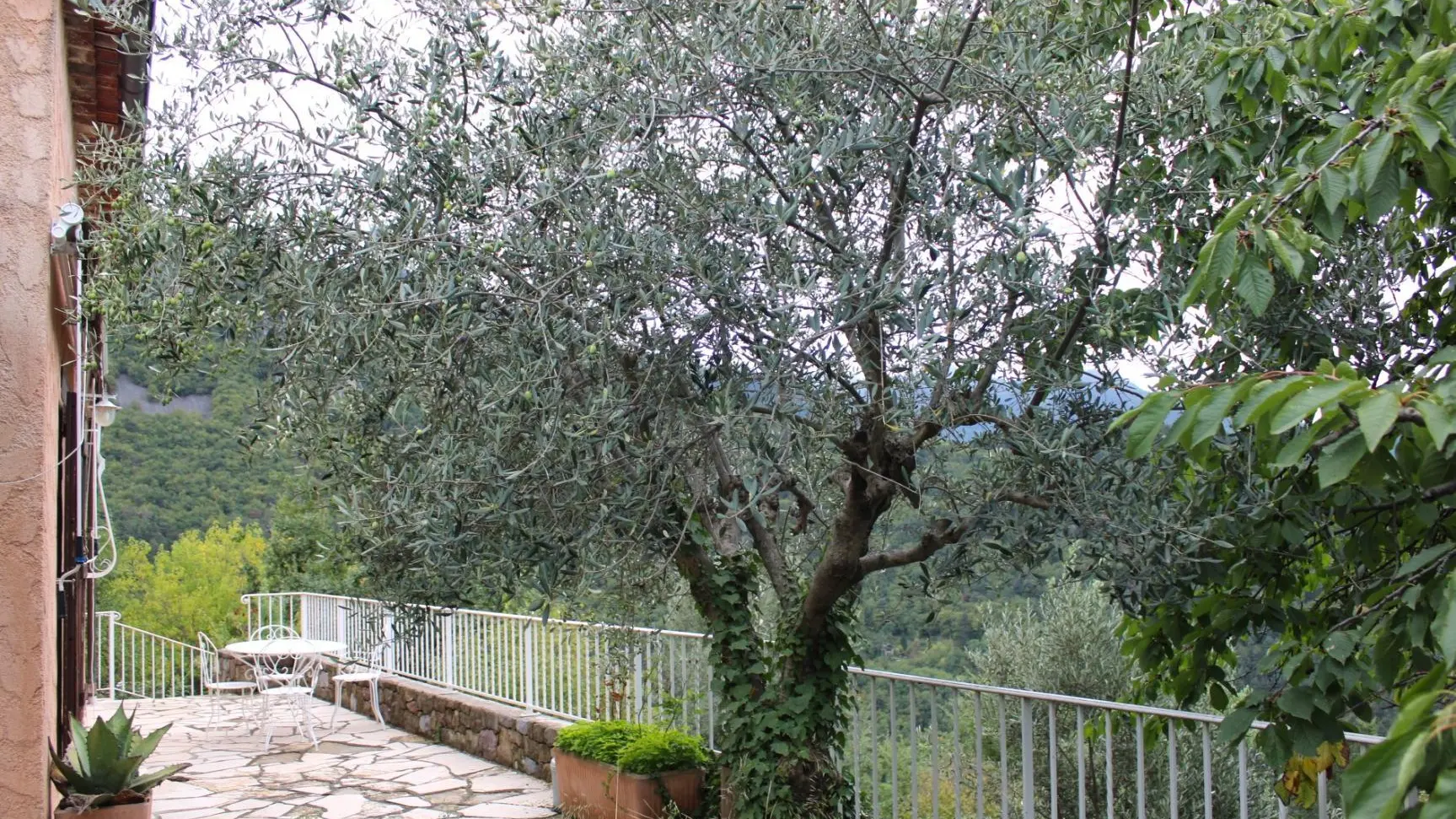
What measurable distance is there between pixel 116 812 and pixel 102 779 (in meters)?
0.20

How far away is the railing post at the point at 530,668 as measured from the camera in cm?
790

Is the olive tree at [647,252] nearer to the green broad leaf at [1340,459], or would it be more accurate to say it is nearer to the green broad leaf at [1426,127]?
the green broad leaf at [1426,127]

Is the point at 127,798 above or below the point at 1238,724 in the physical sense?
below

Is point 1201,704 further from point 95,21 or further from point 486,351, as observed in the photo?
point 95,21

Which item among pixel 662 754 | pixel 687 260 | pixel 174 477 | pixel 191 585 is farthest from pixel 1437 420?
pixel 174 477

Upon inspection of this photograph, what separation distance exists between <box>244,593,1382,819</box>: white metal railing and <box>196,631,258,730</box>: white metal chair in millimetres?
1170

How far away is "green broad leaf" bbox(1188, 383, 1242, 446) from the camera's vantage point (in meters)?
1.97

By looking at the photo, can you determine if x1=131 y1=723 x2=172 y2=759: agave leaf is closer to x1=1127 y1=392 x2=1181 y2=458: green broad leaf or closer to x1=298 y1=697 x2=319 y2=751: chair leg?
x1=298 y1=697 x2=319 y2=751: chair leg

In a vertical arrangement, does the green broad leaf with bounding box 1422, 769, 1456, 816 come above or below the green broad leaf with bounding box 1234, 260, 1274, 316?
below

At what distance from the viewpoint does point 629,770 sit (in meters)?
5.70

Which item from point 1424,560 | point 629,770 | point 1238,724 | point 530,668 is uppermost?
point 1424,560

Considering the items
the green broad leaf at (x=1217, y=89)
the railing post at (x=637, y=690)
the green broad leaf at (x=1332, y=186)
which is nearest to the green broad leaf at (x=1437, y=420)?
the green broad leaf at (x=1332, y=186)

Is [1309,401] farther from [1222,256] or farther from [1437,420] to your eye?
[1222,256]

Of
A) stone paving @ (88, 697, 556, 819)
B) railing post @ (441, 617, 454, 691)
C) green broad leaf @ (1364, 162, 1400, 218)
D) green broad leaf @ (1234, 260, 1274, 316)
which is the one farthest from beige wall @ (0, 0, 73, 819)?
railing post @ (441, 617, 454, 691)
